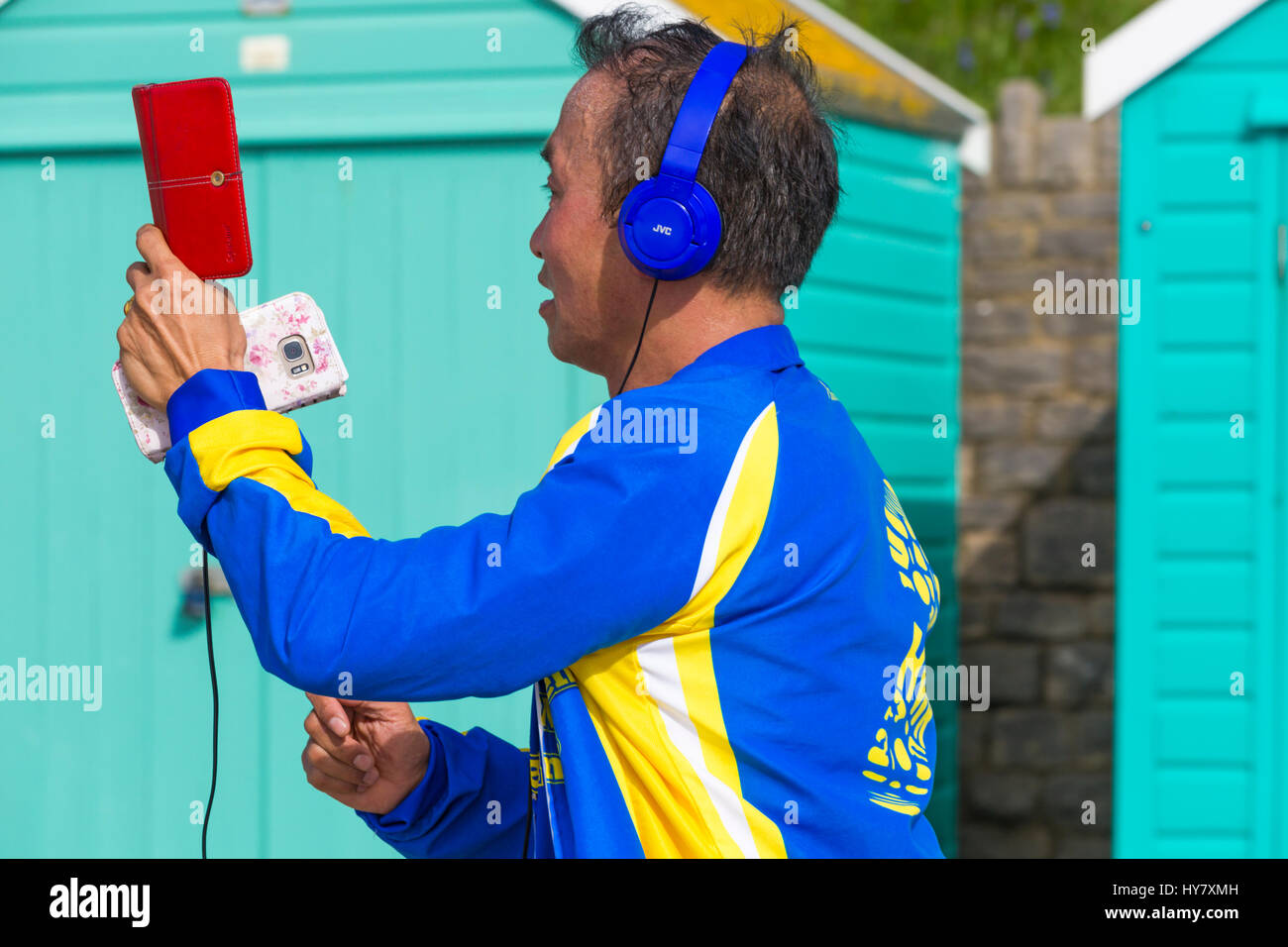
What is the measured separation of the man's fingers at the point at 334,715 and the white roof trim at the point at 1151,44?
2537 mm

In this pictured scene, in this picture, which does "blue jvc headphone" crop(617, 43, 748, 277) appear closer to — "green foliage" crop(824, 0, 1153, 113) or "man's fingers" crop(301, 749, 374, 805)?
"man's fingers" crop(301, 749, 374, 805)

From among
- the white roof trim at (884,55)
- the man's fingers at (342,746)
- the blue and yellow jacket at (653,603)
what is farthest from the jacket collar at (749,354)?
the white roof trim at (884,55)

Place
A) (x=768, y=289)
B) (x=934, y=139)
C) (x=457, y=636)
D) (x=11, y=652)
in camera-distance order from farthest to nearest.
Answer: (x=934, y=139) → (x=11, y=652) → (x=768, y=289) → (x=457, y=636)

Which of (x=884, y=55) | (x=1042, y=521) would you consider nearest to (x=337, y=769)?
(x=884, y=55)

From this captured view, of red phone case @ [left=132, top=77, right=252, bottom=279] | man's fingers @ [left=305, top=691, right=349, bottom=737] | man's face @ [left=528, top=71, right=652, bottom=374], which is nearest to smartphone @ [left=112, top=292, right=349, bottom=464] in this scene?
red phone case @ [left=132, top=77, right=252, bottom=279]

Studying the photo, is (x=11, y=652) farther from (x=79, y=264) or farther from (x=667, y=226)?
(x=667, y=226)

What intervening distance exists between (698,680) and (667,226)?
1.59 ft

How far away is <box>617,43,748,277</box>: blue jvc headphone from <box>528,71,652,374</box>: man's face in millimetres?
78

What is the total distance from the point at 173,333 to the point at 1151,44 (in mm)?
2738

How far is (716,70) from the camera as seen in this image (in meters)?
1.39

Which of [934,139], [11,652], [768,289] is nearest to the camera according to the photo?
[768,289]

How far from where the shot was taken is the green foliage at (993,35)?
7.04 m

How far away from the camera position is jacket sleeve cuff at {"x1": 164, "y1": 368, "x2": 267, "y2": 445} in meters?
1.31

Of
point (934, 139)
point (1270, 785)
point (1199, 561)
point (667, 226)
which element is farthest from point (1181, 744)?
point (667, 226)
